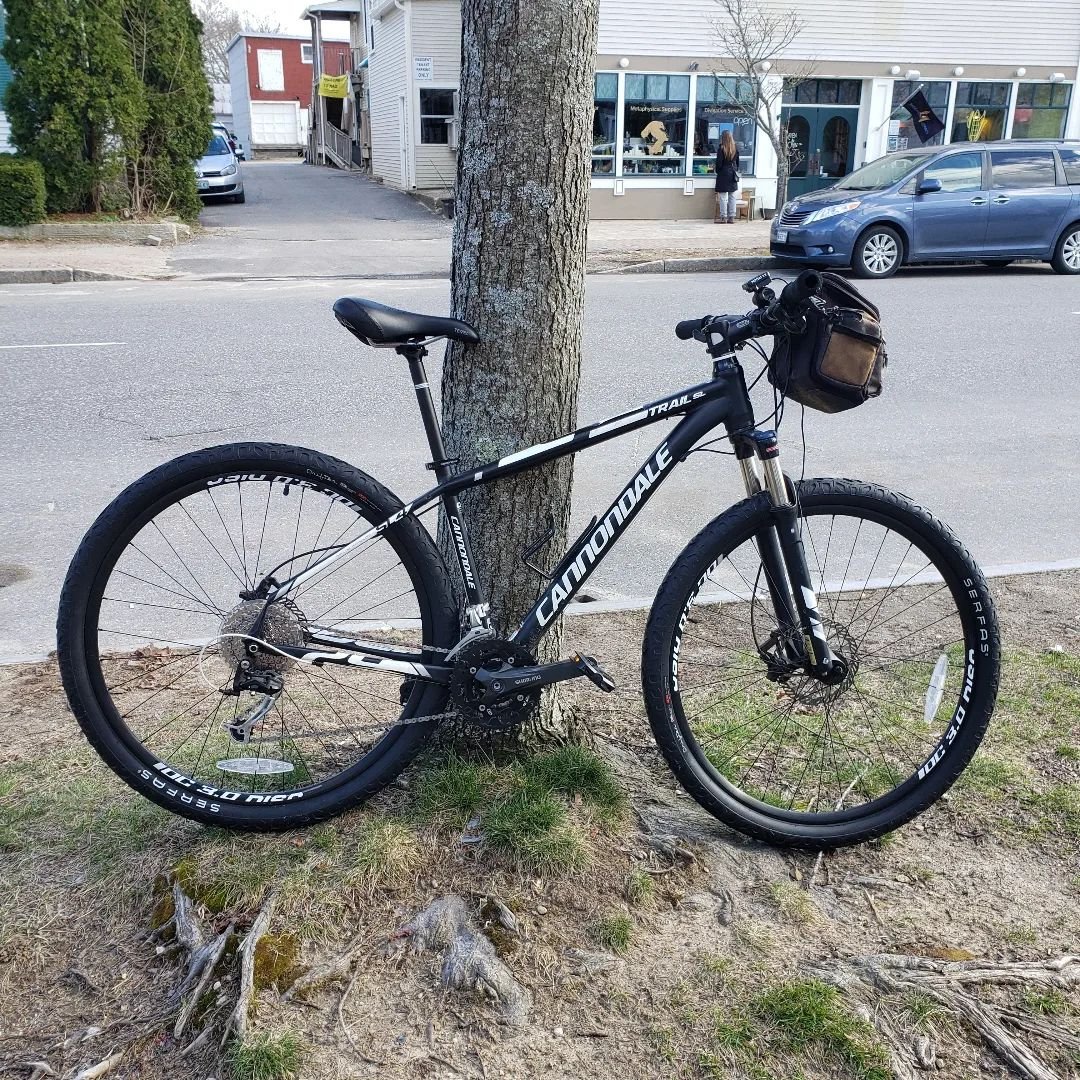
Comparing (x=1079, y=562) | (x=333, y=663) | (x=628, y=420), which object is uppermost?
(x=628, y=420)

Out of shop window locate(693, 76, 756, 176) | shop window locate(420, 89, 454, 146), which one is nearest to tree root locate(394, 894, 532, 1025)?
shop window locate(693, 76, 756, 176)

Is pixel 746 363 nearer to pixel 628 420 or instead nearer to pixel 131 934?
pixel 628 420

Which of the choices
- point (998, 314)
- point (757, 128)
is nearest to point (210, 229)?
point (757, 128)

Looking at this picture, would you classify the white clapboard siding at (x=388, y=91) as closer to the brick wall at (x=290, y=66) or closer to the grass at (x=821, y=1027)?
the brick wall at (x=290, y=66)

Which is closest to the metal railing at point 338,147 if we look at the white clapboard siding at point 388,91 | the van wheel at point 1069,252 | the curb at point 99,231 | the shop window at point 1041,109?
the white clapboard siding at point 388,91

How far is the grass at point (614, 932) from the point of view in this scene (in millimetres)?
2494

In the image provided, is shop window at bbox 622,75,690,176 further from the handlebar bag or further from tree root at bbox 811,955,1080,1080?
tree root at bbox 811,955,1080,1080

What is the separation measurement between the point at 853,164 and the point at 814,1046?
27.3 m

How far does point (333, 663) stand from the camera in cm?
283

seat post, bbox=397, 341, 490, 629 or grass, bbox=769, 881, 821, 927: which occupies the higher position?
seat post, bbox=397, 341, 490, 629

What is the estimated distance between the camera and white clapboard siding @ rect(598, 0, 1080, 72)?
78.9 ft

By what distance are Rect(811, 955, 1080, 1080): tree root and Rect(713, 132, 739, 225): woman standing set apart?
23304mm

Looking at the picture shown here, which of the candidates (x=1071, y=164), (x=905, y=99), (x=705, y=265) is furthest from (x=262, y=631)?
(x=905, y=99)

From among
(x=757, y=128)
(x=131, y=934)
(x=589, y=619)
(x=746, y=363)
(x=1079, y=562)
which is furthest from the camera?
(x=757, y=128)
